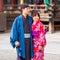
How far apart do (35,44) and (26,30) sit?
55 cm

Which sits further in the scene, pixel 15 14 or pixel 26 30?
pixel 15 14

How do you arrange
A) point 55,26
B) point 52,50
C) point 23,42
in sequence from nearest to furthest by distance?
point 23,42 < point 52,50 < point 55,26

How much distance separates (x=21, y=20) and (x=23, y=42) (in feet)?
1.48

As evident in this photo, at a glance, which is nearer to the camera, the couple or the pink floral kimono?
the couple

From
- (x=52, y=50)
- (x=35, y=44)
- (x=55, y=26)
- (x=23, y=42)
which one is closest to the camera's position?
(x=23, y=42)

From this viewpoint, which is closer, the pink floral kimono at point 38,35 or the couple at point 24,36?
the couple at point 24,36

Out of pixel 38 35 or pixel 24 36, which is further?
pixel 38 35

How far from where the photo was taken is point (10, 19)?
64.7 feet

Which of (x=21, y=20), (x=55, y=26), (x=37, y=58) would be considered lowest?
(x=55, y=26)

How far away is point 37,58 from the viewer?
6926 mm

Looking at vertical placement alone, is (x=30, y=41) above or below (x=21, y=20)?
below

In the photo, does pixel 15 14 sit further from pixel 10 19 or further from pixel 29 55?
pixel 29 55

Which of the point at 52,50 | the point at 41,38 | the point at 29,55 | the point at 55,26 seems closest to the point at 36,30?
the point at 41,38

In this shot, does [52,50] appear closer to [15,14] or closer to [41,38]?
[41,38]
